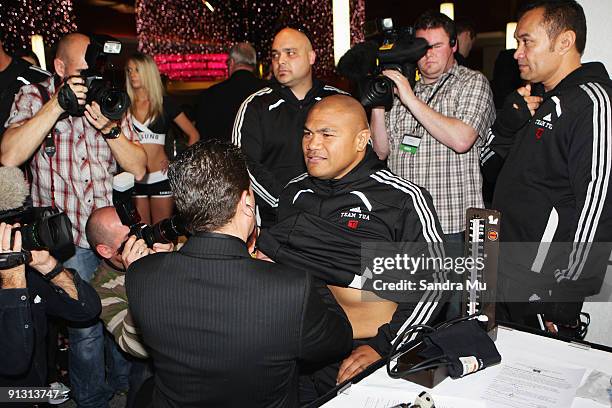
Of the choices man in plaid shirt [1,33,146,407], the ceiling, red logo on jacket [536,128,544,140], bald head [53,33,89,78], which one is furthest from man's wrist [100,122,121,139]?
the ceiling

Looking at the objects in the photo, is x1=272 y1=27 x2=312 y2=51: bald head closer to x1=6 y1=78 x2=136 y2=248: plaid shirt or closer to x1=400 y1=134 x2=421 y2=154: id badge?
x1=400 y1=134 x2=421 y2=154: id badge

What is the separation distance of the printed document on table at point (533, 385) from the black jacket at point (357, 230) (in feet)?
1.57

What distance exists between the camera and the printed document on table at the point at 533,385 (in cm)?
137

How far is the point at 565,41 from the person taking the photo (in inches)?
84.9

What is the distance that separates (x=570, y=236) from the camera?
205 cm

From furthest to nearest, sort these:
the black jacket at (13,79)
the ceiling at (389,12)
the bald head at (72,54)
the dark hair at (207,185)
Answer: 1. the ceiling at (389,12)
2. the black jacket at (13,79)
3. the bald head at (72,54)
4. the dark hair at (207,185)

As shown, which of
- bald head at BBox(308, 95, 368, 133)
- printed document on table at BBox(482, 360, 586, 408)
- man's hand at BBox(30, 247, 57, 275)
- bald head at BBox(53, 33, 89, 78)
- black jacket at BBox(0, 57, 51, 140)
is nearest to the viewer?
printed document on table at BBox(482, 360, 586, 408)

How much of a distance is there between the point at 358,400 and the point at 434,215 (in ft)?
2.77

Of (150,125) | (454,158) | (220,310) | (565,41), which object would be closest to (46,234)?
(220,310)

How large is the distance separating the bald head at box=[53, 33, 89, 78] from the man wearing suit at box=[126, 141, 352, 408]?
141cm

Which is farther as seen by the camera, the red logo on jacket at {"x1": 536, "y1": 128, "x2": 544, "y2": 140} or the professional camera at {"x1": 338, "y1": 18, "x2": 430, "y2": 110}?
the professional camera at {"x1": 338, "y1": 18, "x2": 430, "y2": 110}

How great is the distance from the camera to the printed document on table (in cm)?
137

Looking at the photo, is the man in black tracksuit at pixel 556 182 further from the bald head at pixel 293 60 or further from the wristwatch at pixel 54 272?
the wristwatch at pixel 54 272

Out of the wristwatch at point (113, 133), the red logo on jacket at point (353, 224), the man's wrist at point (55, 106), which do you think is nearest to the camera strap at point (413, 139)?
the red logo on jacket at point (353, 224)
